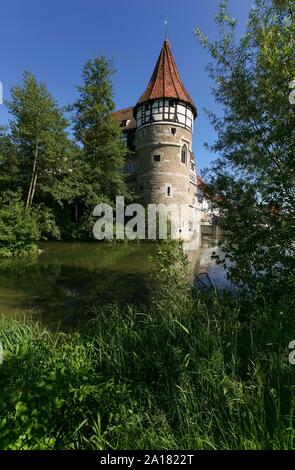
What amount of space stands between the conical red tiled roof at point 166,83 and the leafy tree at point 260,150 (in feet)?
70.1

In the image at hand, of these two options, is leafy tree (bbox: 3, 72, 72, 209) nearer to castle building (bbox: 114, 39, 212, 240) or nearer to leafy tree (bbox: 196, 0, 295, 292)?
castle building (bbox: 114, 39, 212, 240)

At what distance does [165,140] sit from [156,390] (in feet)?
78.2

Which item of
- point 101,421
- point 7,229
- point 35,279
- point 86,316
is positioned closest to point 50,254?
point 7,229

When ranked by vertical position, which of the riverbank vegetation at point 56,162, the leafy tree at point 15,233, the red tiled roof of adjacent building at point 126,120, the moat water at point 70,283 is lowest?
the moat water at point 70,283

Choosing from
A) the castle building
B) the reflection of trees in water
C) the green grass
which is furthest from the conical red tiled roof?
the green grass

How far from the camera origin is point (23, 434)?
6.14 feet

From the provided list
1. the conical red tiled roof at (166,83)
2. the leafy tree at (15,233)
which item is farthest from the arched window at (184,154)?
the leafy tree at (15,233)

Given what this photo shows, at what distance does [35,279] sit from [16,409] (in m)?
8.07

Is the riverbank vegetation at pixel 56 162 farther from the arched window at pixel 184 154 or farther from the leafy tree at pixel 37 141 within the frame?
the arched window at pixel 184 154

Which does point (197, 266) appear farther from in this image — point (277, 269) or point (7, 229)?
point (7, 229)

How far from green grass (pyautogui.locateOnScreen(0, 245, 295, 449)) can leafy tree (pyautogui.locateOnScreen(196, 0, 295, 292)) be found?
920 mm

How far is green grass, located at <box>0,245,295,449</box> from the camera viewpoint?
6.65ft

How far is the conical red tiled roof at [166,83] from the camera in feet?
79.8
